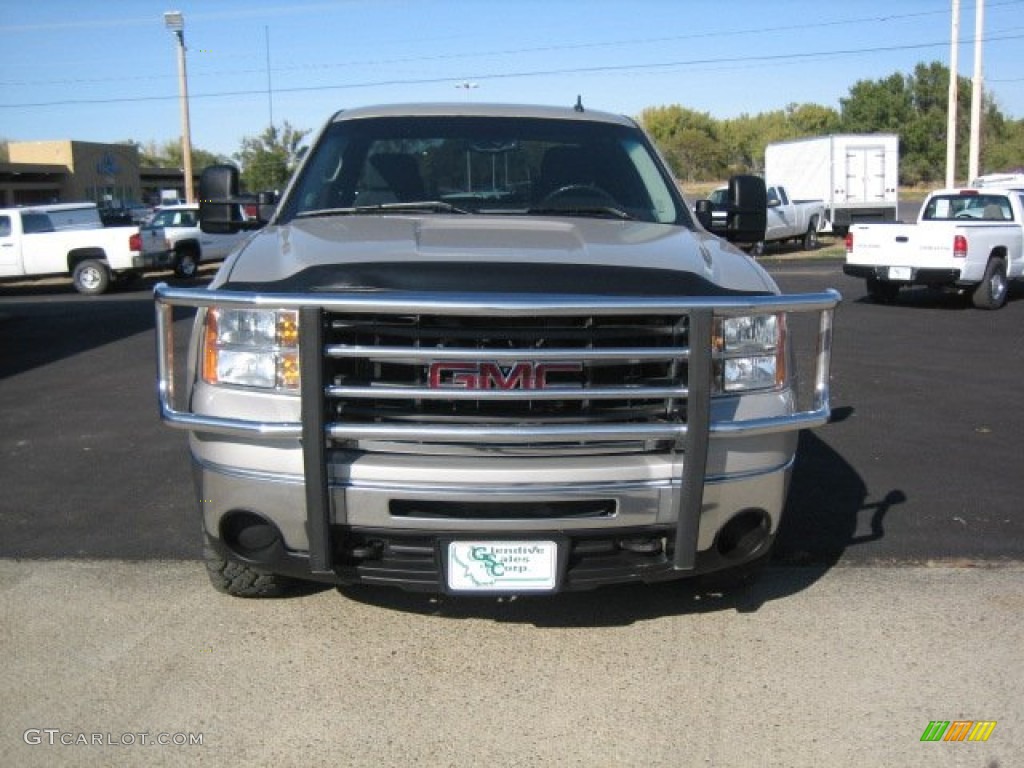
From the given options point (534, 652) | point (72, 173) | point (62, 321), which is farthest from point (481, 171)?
point (72, 173)

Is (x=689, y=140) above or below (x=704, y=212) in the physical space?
above

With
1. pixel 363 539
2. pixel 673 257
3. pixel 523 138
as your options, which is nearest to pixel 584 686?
pixel 363 539

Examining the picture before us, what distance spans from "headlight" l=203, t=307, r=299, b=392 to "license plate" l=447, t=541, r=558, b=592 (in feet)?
2.57

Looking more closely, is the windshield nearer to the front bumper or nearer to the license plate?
the front bumper

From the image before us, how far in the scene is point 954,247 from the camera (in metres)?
15.8

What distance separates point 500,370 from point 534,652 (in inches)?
46.2

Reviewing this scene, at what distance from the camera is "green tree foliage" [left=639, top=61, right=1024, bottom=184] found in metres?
82.9

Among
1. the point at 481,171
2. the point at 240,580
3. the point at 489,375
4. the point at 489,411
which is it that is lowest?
the point at 240,580

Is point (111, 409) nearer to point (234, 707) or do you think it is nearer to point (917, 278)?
point (234, 707)

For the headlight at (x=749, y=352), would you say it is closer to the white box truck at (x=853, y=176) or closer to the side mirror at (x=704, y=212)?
the side mirror at (x=704, y=212)

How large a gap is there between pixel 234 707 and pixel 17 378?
786cm

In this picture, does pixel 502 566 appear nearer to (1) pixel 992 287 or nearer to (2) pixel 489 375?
(2) pixel 489 375

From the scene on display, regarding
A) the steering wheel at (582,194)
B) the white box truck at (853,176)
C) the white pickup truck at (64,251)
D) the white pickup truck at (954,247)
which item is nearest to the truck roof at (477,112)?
the steering wheel at (582,194)

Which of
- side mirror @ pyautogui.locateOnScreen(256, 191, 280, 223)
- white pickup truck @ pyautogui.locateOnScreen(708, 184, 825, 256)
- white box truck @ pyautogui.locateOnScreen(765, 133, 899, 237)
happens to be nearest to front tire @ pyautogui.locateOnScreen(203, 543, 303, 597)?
side mirror @ pyautogui.locateOnScreen(256, 191, 280, 223)
